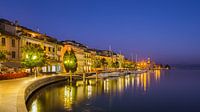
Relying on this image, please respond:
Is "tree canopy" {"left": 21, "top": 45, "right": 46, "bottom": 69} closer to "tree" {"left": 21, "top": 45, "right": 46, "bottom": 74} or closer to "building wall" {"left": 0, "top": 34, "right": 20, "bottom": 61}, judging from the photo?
"tree" {"left": 21, "top": 45, "right": 46, "bottom": 74}

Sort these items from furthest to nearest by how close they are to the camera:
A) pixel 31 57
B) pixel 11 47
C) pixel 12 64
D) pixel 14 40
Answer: pixel 14 40 → pixel 11 47 → pixel 31 57 → pixel 12 64

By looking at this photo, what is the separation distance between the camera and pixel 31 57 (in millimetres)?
57250

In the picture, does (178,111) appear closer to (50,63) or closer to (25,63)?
(25,63)

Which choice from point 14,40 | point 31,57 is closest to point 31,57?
point 31,57

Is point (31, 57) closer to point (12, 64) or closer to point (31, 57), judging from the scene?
point (31, 57)

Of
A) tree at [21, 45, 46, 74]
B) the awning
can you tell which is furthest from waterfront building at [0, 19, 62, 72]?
→ tree at [21, 45, 46, 74]

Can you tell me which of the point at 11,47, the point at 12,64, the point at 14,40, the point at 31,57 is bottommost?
the point at 12,64

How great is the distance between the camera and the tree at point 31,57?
185 ft

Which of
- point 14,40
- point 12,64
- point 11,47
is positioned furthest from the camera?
point 14,40

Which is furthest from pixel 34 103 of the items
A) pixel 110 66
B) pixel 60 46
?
pixel 110 66

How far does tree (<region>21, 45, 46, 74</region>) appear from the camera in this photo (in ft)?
185

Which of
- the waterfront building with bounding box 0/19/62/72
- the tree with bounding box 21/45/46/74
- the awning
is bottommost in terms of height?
the awning

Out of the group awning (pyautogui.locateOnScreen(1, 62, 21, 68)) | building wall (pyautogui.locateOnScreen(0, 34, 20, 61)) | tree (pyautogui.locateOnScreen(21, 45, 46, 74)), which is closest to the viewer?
awning (pyautogui.locateOnScreen(1, 62, 21, 68))

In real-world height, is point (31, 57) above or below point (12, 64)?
above
